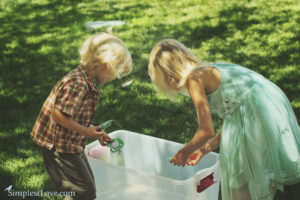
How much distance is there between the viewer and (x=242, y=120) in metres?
1.75

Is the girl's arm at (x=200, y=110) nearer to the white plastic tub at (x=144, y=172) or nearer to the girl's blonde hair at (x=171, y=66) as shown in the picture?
the girl's blonde hair at (x=171, y=66)

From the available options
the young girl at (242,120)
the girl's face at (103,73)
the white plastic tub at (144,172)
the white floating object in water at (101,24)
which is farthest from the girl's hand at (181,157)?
the white floating object in water at (101,24)

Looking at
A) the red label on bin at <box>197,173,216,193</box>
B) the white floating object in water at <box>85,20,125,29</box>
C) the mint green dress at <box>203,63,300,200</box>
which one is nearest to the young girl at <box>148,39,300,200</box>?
the mint green dress at <box>203,63,300,200</box>

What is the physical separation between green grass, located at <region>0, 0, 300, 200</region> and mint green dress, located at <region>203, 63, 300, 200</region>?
546mm

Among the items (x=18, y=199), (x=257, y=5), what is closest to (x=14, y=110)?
(x=18, y=199)

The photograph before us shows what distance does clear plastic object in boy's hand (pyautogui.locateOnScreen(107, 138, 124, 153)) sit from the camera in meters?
2.22

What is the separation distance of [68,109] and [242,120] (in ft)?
2.36

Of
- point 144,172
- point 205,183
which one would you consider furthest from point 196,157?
point 144,172

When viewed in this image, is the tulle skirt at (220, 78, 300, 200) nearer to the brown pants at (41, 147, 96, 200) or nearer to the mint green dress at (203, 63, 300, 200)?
the mint green dress at (203, 63, 300, 200)

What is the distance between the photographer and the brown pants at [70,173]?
6.24ft

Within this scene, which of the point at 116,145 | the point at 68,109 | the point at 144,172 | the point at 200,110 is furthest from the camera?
the point at 116,145

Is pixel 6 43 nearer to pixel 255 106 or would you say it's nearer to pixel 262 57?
pixel 262 57

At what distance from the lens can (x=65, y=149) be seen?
1879 millimetres

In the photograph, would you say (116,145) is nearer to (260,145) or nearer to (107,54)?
(107,54)
